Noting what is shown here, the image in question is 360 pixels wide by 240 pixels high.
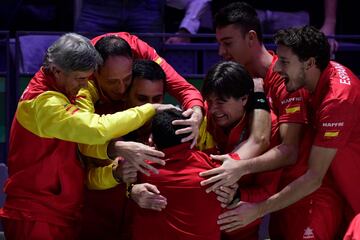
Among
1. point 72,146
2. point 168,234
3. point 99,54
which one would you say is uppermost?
point 99,54

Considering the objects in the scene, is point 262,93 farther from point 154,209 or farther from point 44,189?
point 44,189

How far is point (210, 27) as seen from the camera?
24.4ft

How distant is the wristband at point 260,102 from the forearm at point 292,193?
0.39 meters

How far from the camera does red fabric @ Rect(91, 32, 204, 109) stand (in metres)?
4.98

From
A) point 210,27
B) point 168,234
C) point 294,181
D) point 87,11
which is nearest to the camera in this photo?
point 168,234

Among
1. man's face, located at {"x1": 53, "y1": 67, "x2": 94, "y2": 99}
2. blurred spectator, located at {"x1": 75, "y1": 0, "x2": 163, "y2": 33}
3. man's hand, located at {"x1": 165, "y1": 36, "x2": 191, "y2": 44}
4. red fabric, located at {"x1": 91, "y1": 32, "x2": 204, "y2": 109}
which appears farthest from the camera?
man's hand, located at {"x1": 165, "y1": 36, "x2": 191, "y2": 44}

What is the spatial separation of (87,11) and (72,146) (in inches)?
94.7

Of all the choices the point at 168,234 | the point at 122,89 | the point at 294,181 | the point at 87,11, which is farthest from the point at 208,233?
the point at 87,11

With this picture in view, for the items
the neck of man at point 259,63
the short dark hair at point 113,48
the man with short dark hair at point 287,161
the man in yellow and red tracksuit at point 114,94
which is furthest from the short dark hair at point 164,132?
the neck of man at point 259,63

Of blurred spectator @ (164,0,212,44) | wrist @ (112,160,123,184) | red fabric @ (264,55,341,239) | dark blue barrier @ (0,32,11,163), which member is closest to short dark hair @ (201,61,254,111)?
red fabric @ (264,55,341,239)

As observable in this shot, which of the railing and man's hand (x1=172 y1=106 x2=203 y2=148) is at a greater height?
man's hand (x1=172 y1=106 x2=203 y2=148)

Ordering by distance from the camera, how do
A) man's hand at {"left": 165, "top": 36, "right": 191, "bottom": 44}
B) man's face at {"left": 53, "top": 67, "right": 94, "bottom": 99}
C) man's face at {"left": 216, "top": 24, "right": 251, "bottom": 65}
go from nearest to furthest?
man's face at {"left": 53, "top": 67, "right": 94, "bottom": 99}, man's face at {"left": 216, "top": 24, "right": 251, "bottom": 65}, man's hand at {"left": 165, "top": 36, "right": 191, "bottom": 44}

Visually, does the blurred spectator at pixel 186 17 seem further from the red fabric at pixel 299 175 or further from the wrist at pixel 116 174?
the wrist at pixel 116 174

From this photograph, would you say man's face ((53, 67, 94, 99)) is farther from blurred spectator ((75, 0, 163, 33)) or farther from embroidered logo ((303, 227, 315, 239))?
blurred spectator ((75, 0, 163, 33))
